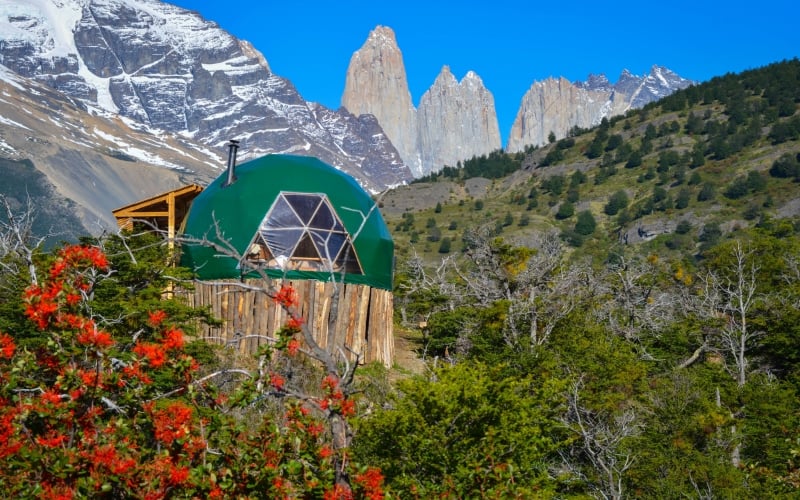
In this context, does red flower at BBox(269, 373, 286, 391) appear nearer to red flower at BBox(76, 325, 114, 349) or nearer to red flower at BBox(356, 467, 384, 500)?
red flower at BBox(356, 467, 384, 500)

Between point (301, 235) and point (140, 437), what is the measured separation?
15.0 metres

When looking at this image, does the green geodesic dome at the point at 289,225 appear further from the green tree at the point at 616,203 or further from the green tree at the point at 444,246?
the green tree at the point at 616,203

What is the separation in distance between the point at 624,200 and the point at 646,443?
71747 millimetres

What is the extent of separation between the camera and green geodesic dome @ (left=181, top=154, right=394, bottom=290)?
2283cm

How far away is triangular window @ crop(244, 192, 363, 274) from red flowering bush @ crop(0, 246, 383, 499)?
46.6 ft

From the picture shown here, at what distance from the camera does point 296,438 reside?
7.22m

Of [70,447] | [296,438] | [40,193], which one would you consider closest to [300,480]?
[296,438]

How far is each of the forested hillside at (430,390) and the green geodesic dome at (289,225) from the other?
1342 millimetres

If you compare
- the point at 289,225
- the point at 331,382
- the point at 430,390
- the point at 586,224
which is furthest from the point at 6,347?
the point at 586,224

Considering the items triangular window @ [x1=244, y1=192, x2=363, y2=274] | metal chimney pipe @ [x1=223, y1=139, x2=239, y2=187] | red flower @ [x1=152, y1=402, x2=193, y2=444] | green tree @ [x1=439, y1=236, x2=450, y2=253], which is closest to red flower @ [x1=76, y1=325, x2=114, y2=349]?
red flower @ [x1=152, y1=402, x2=193, y2=444]

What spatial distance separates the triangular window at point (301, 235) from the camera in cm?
2269

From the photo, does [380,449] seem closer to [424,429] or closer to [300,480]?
[424,429]

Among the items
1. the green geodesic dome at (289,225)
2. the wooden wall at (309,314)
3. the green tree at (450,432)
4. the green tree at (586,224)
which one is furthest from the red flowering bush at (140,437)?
the green tree at (586,224)

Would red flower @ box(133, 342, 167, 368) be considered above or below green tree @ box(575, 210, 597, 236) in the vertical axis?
below
